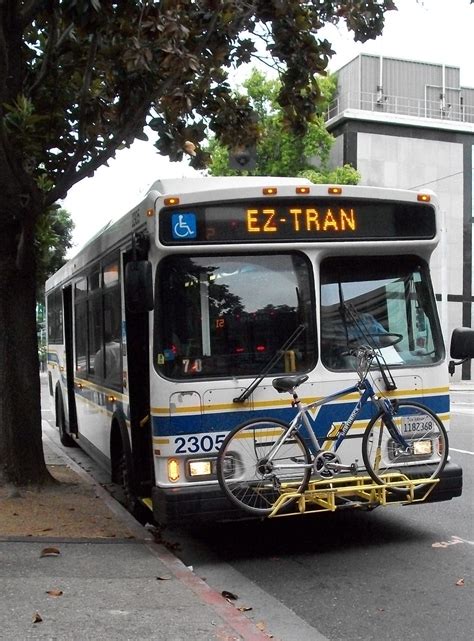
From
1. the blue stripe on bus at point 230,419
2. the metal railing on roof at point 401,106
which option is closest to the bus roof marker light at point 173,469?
the blue stripe on bus at point 230,419

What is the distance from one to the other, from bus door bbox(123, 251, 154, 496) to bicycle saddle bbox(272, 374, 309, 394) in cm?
120

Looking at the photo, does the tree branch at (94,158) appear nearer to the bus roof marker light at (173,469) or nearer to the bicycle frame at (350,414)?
the bus roof marker light at (173,469)

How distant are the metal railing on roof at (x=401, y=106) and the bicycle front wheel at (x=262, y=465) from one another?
28.7 meters

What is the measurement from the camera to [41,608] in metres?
4.91

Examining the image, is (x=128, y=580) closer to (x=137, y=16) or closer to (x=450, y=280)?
(x=137, y=16)

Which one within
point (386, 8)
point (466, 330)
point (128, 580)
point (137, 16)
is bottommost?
point (128, 580)

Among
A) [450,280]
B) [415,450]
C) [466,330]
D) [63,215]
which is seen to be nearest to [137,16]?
[466,330]

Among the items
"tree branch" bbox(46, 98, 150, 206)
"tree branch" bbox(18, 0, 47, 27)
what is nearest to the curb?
"tree branch" bbox(46, 98, 150, 206)

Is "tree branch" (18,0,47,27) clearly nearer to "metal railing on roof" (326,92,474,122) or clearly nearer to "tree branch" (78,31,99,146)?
"tree branch" (78,31,99,146)

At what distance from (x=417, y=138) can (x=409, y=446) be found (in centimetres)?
2949

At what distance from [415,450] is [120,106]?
5.13m

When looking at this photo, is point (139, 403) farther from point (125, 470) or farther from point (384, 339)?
point (384, 339)

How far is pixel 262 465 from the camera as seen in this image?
6238 millimetres

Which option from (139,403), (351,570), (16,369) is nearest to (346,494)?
(351,570)
